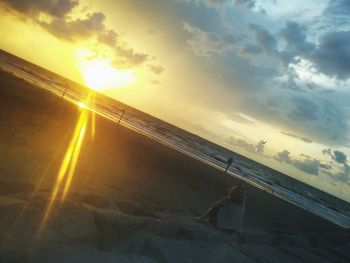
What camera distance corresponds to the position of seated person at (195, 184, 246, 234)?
8531 mm

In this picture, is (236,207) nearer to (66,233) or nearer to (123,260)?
(123,260)

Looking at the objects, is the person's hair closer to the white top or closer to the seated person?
the seated person

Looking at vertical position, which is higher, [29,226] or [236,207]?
[236,207]

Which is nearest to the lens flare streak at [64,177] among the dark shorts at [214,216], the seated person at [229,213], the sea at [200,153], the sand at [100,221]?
the sand at [100,221]

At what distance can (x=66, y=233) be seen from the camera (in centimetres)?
487

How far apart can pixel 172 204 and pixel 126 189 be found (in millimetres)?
1797

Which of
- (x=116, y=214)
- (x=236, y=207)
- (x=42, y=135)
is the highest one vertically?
(x=236, y=207)

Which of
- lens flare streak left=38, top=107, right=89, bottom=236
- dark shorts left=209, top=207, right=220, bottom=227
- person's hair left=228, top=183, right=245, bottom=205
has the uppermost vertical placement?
person's hair left=228, top=183, right=245, bottom=205

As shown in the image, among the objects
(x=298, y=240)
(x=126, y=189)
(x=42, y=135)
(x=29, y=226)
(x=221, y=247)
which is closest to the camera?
(x=29, y=226)

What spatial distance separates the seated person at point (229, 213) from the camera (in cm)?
853

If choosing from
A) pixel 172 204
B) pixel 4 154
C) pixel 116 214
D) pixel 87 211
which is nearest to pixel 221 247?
pixel 116 214

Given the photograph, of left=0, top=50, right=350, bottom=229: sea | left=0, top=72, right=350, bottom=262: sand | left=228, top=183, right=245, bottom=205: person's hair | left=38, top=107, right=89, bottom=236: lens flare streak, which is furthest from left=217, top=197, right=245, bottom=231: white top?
left=0, top=50, right=350, bottom=229: sea

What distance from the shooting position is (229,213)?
28.2ft

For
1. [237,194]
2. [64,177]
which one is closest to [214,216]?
[237,194]
